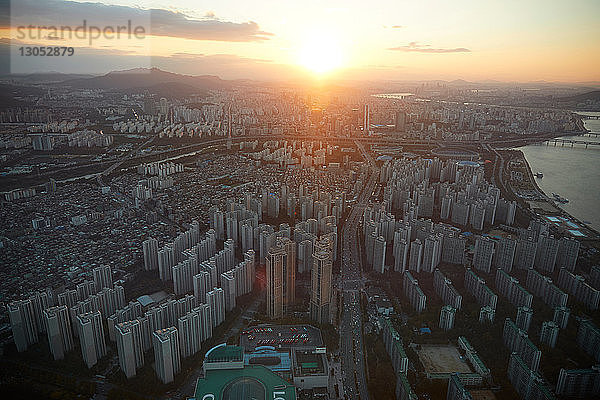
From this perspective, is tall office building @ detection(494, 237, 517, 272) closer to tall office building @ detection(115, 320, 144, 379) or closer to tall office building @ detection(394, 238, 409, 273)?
tall office building @ detection(394, 238, 409, 273)

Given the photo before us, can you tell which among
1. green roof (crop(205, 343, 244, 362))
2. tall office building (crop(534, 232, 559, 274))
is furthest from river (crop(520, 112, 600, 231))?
green roof (crop(205, 343, 244, 362))

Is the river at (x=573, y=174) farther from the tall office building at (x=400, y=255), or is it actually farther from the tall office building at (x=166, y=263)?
the tall office building at (x=166, y=263)

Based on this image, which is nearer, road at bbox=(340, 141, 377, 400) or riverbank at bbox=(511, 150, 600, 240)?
A: road at bbox=(340, 141, 377, 400)

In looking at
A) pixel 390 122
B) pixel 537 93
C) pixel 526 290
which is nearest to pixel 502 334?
pixel 526 290

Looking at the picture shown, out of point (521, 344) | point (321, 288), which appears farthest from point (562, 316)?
point (321, 288)

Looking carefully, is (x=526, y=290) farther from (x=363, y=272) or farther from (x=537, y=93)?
(x=537, y=93)

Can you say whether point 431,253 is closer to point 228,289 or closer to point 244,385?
point 228,289
